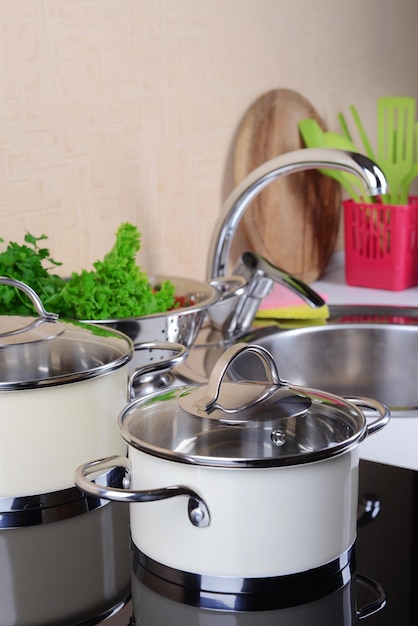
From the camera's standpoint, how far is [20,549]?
78cm

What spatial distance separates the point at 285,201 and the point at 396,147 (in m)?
0.26

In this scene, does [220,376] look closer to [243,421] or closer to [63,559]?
[243,421]

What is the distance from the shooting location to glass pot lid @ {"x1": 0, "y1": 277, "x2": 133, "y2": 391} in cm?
80

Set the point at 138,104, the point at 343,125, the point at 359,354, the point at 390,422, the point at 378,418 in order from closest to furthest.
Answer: the point at 378,418 → the point at 390,422 → the point at 138,104 → the point at 359,354 → the point at 343,125

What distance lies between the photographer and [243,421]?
0.68 m

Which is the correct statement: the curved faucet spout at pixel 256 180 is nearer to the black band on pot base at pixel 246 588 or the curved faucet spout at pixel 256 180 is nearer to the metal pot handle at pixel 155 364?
the metal pot handle at pixel 155 364

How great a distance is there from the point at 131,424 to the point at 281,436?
0.38 feet

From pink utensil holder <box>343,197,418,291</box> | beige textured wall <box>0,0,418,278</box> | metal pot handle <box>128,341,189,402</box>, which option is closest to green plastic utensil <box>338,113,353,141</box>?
beige textured wall <box>0,0,418,278</box>

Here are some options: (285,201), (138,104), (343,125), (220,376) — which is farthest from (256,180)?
(220,376)

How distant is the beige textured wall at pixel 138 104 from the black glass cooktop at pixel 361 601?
68cm

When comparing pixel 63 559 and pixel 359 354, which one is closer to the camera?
pixel 63 559

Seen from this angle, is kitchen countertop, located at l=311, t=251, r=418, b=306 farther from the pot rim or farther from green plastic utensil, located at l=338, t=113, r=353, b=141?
the pot rim

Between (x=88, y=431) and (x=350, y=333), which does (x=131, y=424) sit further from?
(x=350, y=333)

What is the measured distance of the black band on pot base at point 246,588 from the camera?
0.67 metres
